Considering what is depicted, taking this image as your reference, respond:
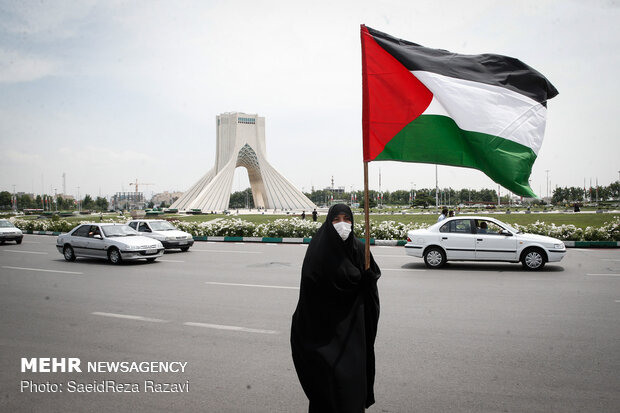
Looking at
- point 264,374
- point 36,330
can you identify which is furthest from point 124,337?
point 264,374

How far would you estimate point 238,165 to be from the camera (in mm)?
74750

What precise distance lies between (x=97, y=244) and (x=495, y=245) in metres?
11.5

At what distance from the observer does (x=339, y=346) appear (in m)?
2.62

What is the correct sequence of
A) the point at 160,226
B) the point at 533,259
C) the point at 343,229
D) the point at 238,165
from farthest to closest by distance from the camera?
the point at 238,165
the point at 160,226
the point at 533,259
the point at 343,229

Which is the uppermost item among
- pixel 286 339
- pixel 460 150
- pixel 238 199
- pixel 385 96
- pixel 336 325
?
pixel 238 199

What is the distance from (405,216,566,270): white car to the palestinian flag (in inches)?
294

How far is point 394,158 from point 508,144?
3.10 ft

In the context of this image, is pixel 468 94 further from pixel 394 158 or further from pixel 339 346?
pixel 339 346

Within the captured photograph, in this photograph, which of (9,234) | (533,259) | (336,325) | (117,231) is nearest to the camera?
(336,325)

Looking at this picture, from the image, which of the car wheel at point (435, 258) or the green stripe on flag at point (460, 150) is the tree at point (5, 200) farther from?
the green stripe on flag at point (460, 150)

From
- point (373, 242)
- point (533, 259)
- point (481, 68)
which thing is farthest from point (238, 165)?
point (481, 68)

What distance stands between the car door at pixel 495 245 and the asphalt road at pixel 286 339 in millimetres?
637

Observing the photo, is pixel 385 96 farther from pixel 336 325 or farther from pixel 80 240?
pixel 80 240

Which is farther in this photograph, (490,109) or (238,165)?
(238,165)
